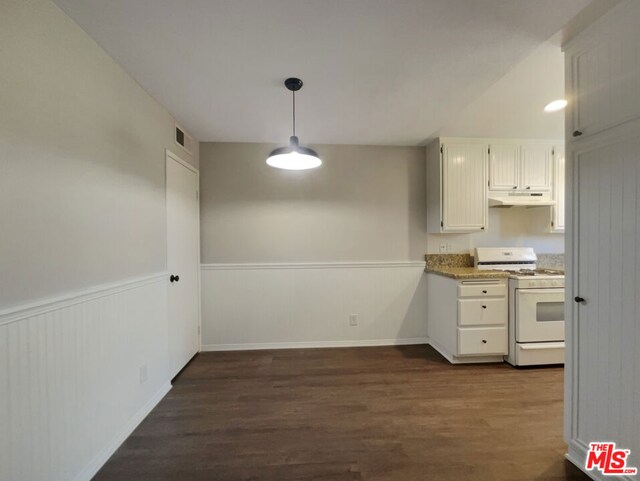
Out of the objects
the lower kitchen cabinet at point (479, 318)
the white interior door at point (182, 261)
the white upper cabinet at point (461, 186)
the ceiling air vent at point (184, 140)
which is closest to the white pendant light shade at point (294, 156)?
the white interior door at point (182, 261)

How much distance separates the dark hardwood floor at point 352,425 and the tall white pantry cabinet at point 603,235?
0.41 m

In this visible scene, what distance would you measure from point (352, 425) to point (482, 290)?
1831 mm

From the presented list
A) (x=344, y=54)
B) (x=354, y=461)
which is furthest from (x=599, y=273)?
(x=344, y=54)

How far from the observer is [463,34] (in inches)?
57.6

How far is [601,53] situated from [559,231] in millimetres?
2410

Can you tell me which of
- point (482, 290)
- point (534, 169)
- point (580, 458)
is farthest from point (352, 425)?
point (534, 169)

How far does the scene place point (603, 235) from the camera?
4.33 ft

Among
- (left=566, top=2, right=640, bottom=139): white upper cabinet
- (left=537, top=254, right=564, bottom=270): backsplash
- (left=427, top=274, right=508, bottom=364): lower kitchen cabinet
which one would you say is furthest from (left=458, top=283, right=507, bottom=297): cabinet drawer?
(left=566, top=2, right=640, bottom=139): white upper cabinet

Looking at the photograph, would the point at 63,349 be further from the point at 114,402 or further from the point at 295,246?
the point at 295,246

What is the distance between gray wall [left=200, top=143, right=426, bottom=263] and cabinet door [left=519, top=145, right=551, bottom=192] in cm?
109

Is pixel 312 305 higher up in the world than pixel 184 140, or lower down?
lower down

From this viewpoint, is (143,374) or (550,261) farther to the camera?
(550,261)

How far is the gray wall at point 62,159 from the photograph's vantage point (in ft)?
3.53

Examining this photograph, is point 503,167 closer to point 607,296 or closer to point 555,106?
point 555,106
